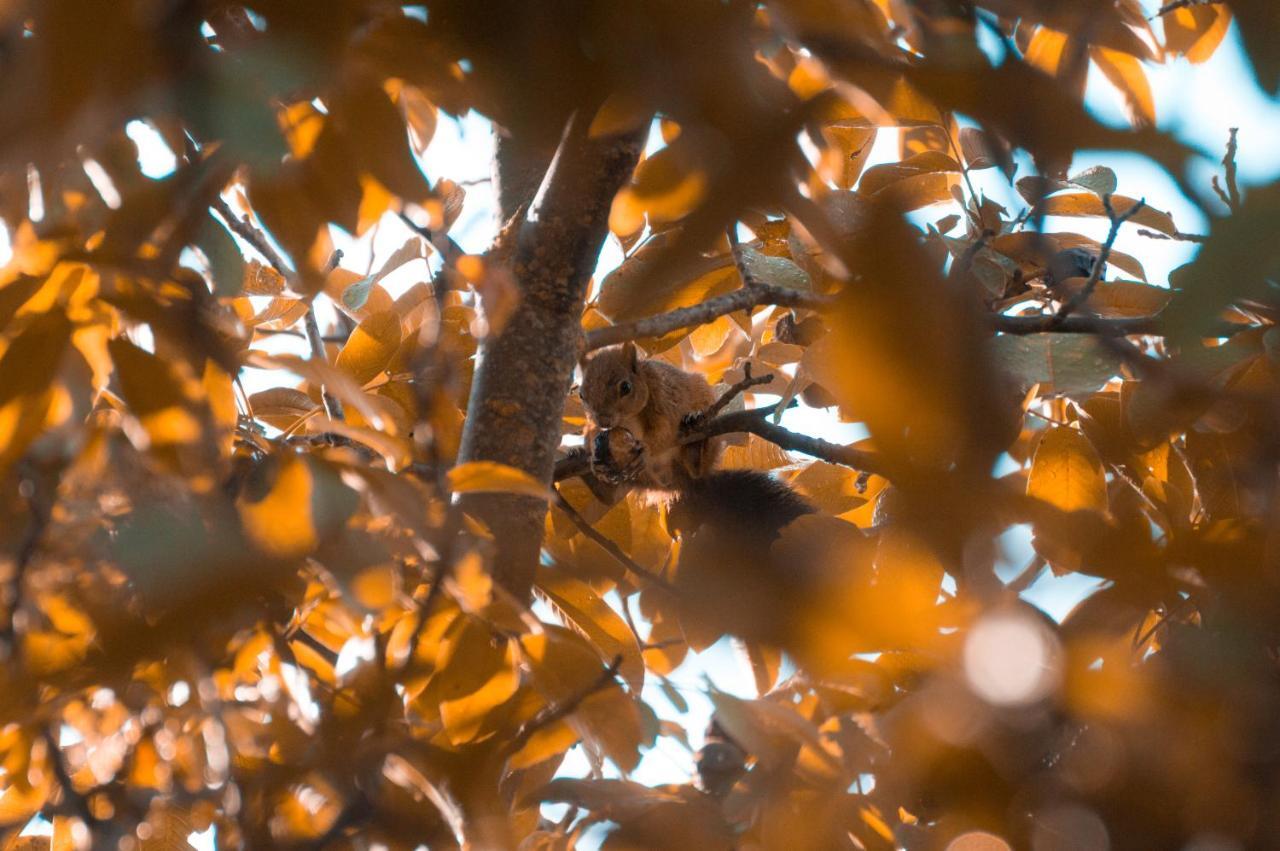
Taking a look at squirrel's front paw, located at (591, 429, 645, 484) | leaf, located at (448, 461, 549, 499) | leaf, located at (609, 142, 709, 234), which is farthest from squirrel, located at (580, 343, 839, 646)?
leaf, located at (609, 142, 709, 234)

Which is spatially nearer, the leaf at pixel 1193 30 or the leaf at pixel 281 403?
the leaf at pixel 1193 30

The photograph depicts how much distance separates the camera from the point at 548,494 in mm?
652

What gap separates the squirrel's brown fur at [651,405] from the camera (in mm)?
2773

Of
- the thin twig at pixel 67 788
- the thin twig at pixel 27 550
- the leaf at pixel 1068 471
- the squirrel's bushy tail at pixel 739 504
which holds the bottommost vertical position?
the squirrel's bushy tail at pixel 739 504

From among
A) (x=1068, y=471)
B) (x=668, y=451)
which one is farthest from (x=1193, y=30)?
(x=668, y=451)

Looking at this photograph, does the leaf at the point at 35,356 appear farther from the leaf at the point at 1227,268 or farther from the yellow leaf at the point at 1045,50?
the yellow leaf at the point at 1045,50

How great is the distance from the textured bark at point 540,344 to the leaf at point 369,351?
1.15ft

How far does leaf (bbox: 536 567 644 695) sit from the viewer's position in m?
1.05

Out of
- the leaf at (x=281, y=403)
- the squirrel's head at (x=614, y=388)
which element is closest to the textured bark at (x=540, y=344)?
the leaf at (x=281, y=403)

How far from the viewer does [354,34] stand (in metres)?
0.42

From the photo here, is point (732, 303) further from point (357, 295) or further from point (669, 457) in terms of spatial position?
point (669, 457)

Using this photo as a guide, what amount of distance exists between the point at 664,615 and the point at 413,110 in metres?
0.55

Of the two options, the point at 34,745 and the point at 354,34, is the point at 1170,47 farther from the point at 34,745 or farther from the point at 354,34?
the point at 34,745

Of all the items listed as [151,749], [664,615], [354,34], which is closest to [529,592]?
[664,615]
